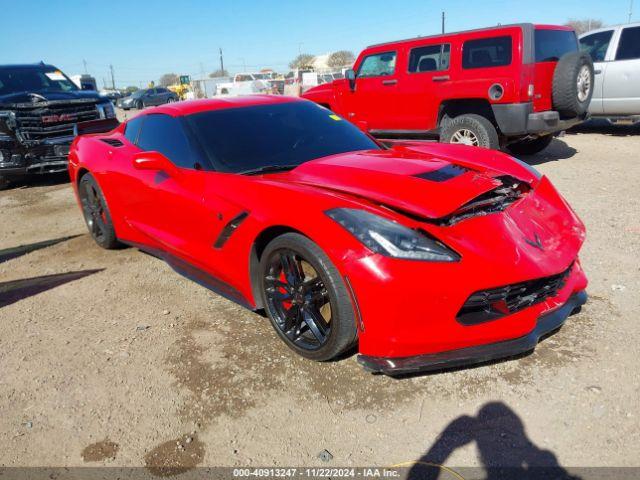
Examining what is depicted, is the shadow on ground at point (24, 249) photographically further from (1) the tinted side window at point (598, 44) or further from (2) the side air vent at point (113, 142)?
(1) the tinted side window at point (598, 44)

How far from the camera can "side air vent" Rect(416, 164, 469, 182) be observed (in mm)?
2729

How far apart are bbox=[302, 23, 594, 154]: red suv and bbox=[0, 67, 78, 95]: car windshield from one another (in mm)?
5778

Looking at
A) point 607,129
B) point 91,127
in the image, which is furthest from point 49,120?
point 607,129

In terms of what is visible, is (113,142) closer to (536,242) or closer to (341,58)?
(536,242)

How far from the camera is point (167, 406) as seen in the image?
251cm

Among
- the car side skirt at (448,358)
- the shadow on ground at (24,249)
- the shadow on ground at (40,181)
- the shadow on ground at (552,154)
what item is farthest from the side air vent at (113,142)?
the shadow on ground at (552,154)

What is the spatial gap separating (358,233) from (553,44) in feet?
20.5

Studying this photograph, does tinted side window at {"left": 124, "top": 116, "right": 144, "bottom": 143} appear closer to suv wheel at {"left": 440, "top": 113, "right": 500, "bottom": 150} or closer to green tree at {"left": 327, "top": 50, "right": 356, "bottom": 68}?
suv wheel at {"left": 440, "top": 113, "right": 500, "bottom": 150}

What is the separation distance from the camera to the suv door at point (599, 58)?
905 centimetres

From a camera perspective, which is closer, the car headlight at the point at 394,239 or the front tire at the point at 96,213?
the car headlight at the point at 394,239

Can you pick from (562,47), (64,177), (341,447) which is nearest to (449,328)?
(341,447)

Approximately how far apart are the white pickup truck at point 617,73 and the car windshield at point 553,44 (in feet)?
5.39

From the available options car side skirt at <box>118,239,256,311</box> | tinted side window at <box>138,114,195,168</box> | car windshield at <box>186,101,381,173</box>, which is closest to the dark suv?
tinted side window at <box>138,114,195,168</box>

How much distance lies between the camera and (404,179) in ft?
8.77
